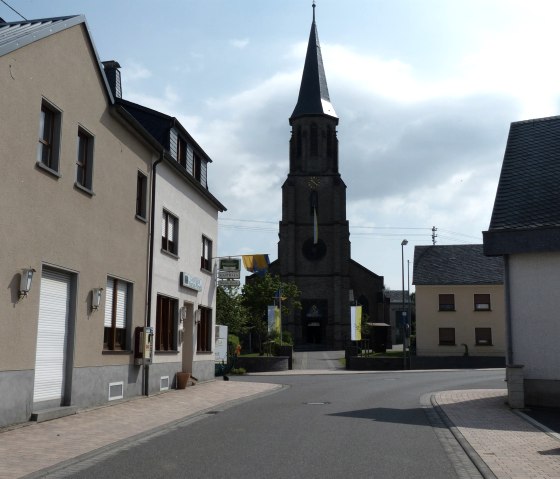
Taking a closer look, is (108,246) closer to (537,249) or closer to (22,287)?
(22,287)

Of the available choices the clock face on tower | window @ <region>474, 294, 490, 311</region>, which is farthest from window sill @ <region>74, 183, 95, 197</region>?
the clock face on tower

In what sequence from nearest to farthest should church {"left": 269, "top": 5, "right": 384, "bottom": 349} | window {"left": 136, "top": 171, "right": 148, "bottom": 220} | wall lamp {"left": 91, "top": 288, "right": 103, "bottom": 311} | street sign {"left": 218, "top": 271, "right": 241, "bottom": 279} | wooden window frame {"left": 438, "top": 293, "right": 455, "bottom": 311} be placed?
wall lamp {"left": 91, "top": 288, "right": 103, "bottom": 311}, window {"left": 136, "top": 171, "right": 148, "bottom": 220}, street sign {"left": 218, "top": 271, "right": 241, "bottom": 279}, wooden window frame {"left": 438, "top": 293, "right": 455, "bottom": 311}, church {"left": 269, "top": 5, "right": 384, "bottom": 349}

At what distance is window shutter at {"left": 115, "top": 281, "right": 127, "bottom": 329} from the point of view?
1714cm

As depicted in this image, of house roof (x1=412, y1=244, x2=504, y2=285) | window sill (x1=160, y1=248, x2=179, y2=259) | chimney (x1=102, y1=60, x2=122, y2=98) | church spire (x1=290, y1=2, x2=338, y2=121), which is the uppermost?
church spire (x1=290, y1=2, x2=338, y2=121)

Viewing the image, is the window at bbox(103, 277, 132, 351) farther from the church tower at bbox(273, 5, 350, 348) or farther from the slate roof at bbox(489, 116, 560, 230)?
the church tower at bbox(273, 5, 350, 348)

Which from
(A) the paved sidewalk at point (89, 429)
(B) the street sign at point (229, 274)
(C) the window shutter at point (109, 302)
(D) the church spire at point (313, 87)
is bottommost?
(A) the paved sidewalk at point (89, 429)

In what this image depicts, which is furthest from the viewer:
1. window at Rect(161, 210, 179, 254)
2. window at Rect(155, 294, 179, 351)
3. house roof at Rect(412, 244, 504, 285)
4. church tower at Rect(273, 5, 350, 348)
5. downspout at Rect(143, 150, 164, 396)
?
church tower at Rect(273, 5, 350, 348)

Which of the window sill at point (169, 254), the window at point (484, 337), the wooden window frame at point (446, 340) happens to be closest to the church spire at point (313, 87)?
the wooden window frame at point (446, 340)

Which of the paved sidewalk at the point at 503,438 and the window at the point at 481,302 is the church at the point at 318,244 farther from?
the paved sidewalk at the point at 503,438

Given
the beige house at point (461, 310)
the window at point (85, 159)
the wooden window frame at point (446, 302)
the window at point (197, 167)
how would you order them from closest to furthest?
the window at point (85, 159), the window at point (197, 167), the beige house at point (461, 310), the wooden window frame at point (446, 302)

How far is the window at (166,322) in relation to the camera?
20.0 meters

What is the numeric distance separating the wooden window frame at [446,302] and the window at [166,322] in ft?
104

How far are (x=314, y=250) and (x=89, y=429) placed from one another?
183 ft

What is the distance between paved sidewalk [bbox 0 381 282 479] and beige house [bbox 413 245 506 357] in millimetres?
32324
